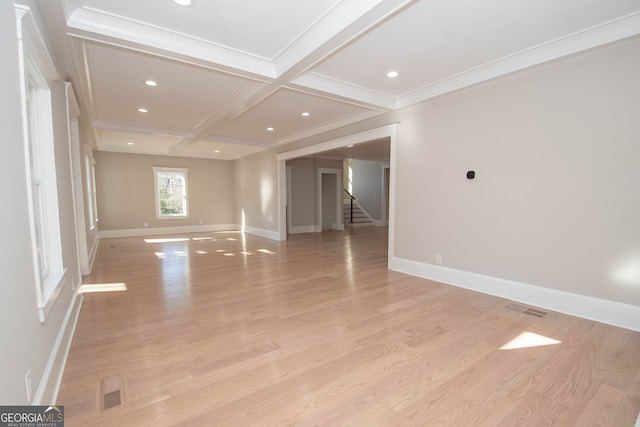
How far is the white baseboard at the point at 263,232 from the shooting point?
829 cm

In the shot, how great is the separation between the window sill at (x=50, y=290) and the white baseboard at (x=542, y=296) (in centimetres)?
409

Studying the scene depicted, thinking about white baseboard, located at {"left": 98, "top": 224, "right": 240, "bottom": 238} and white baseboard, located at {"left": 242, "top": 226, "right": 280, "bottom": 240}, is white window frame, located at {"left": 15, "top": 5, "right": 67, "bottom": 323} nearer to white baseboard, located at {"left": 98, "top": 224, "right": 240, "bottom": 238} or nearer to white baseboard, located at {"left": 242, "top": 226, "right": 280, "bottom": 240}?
white baseboard, located at {"left": 242, "top": 226, "right": 280, "bottom": 240}

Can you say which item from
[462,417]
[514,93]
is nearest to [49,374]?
[462,417]

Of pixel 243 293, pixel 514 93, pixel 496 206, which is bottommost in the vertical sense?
pixel 243 293

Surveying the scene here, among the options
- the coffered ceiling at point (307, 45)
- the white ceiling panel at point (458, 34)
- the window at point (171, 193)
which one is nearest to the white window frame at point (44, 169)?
the coffered ceiling at point (307, 45)

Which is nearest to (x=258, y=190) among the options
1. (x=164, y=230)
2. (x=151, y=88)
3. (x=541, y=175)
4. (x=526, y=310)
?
(x=164, y=230)

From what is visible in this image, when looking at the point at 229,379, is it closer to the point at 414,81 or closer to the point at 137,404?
the point at 137,404

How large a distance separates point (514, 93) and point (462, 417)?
131 inches

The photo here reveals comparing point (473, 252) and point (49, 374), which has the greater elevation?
point (473, 252)

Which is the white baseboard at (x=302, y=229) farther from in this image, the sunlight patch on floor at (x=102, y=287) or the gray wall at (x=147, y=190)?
the sunlight patch on floor at (x=102, y=287)

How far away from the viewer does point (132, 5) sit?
7.68ft

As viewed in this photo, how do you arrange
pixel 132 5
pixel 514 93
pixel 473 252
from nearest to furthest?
pixel 132 5 < pixel 514 93 < pixel 473 252

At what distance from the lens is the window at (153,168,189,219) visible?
9.61 meters

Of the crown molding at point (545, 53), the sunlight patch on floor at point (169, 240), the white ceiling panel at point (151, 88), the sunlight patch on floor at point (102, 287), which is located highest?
the white ceiling panel at point (151, 88)
